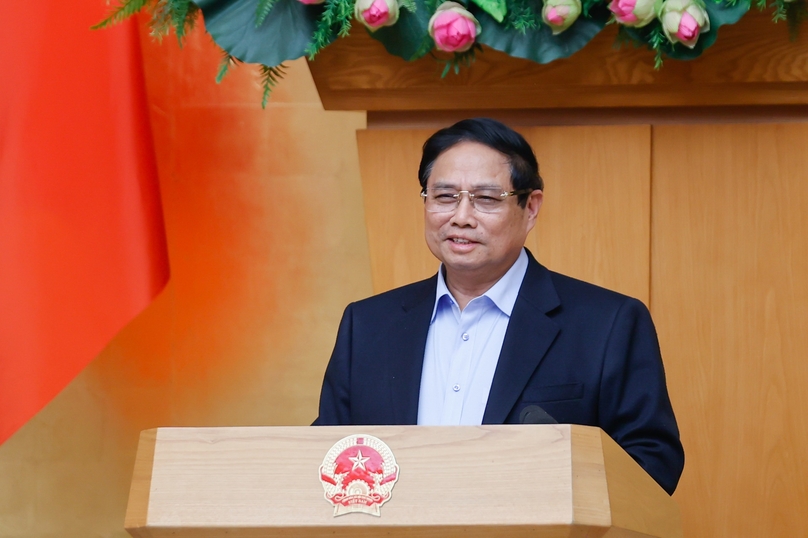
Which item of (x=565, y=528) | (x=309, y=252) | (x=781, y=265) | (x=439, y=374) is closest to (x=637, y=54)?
(x=781, y=265)

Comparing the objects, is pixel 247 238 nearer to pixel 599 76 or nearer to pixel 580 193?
pixel 580 193

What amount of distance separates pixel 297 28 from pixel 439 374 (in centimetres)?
90

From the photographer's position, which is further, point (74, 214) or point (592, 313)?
point (74, 214)

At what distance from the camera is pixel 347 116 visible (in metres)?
3.37

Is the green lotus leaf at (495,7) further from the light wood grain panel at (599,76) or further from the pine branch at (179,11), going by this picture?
the pine branch at (179,11)

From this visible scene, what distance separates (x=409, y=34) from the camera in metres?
2.34

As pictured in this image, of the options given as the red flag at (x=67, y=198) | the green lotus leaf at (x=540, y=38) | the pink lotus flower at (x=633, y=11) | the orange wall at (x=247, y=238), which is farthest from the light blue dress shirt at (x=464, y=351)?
the orange wall at (x=247, y=238)

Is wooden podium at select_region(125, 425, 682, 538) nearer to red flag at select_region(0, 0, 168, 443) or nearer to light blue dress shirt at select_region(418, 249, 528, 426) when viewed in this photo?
light blue dress shirt at select_region(418, 249, 528, 426)

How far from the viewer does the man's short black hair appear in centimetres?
202

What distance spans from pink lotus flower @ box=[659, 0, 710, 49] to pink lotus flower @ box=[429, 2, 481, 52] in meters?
0.43

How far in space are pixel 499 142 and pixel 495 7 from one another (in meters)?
0.41

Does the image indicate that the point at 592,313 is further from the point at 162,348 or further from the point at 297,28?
the point at 162,348

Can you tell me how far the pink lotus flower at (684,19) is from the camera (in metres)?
2.22

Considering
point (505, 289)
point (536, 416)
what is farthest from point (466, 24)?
point (536, 416)
